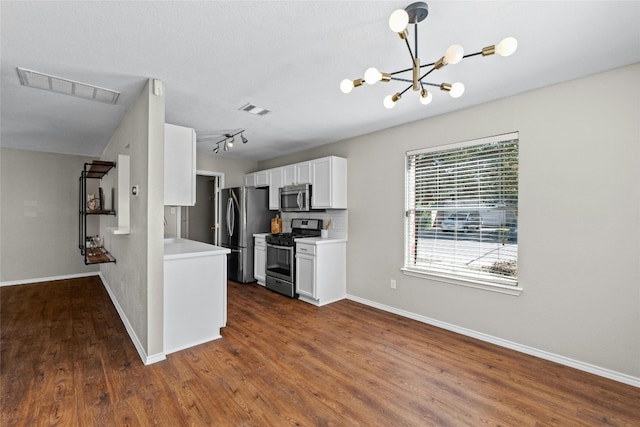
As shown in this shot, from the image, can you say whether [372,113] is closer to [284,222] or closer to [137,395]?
[284,222]

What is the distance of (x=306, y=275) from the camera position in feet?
13.9

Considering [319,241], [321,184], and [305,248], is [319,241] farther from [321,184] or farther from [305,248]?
[321,184]

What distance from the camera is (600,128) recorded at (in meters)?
2.38

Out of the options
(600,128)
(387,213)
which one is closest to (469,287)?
(387,213)

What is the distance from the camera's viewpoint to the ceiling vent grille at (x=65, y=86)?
2426mm

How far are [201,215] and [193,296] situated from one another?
13.6 ft

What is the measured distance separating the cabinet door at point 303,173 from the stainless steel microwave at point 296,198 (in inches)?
3.2

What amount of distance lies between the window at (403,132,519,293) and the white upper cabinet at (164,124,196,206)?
252 centimetres

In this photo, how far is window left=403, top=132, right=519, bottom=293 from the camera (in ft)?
9.52

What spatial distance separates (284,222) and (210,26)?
407 cm

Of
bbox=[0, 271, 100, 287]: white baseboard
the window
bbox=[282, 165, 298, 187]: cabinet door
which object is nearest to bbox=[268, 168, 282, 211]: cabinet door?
bbox=[282, 165, 298, 187]: cabinet door

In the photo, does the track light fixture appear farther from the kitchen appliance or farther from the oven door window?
the oven door window

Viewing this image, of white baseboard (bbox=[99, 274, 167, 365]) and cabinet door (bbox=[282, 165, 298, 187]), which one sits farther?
cabinet door (bbox=[282, 165, 298, 187])

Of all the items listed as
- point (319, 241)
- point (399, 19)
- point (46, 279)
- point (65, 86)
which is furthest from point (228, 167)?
point (399, 19)
